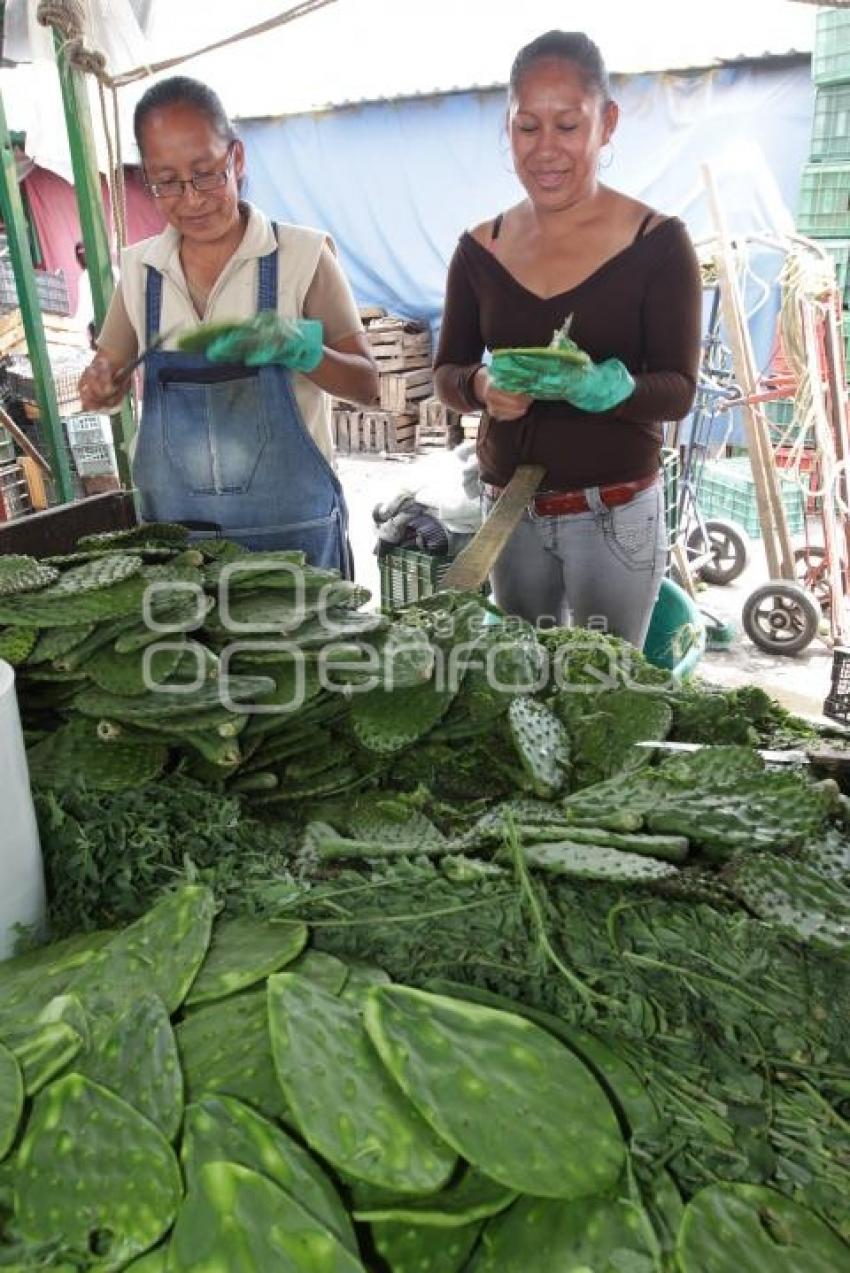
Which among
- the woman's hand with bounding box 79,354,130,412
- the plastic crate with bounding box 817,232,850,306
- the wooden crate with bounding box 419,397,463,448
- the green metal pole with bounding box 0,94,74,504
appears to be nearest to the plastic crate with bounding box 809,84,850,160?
the plastic crate with bounding box 817,232,850,306

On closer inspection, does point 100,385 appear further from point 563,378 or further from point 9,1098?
point 9,1098

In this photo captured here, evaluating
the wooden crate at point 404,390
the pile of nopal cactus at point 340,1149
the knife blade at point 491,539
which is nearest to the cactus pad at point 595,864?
the pile of nopal cactus at point 340,1149

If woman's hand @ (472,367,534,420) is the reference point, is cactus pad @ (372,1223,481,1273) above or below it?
below

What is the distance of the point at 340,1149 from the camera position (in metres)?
0.60

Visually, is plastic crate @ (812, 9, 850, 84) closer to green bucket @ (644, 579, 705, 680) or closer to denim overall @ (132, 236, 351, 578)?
green bucket @ (644, 579, 705, 680)

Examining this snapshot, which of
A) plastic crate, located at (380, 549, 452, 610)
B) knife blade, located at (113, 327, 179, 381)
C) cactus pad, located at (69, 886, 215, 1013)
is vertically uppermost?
knife blade, located at (113, 327, 179, 381)

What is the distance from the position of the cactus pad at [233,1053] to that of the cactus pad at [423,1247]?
0.11m

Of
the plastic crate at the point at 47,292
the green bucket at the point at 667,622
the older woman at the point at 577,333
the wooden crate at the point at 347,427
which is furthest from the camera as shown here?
the wooden crate at the point at 347,427

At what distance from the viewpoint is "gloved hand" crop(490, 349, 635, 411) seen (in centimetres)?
158

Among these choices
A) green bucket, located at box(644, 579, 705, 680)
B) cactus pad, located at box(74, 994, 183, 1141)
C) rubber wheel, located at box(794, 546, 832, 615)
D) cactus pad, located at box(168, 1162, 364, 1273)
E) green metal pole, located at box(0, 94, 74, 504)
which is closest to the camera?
cactus pad, located at box(168, 1162, 364, 1273)

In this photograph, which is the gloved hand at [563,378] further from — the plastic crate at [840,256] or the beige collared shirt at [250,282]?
the plastic crate at [840,256]

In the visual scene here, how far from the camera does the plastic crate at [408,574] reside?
3391 millimetres

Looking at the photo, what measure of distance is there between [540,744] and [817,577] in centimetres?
421

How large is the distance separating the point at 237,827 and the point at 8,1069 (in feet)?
1.16
